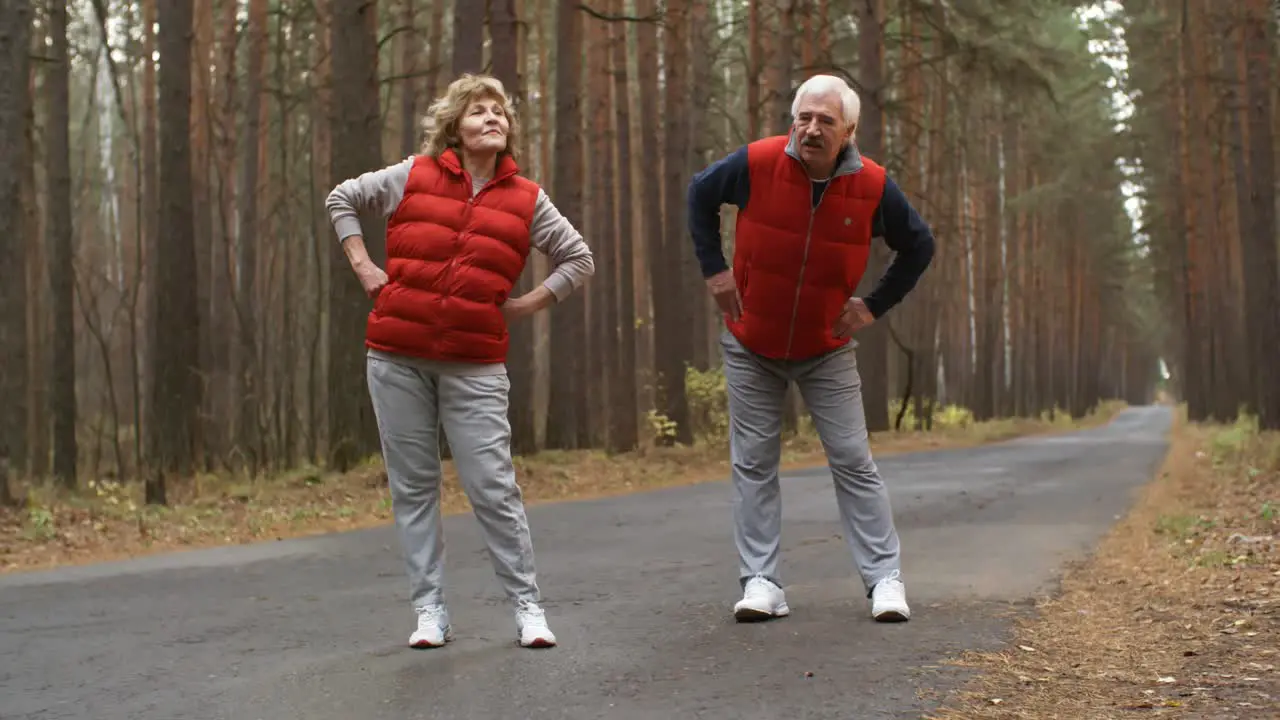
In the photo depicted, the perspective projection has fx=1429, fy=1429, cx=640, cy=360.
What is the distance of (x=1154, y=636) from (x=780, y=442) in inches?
70.0

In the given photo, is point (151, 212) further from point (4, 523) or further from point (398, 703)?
point (398, 703)

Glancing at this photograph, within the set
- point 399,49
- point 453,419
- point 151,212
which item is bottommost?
point 453,419

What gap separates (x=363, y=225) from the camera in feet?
50.5

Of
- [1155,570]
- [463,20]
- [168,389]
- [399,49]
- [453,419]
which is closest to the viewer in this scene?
[453,419]

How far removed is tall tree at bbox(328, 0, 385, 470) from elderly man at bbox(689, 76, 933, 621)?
32.0ft

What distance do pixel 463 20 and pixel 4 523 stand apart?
7856 mm

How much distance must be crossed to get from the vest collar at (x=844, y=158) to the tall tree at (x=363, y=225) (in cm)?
1022

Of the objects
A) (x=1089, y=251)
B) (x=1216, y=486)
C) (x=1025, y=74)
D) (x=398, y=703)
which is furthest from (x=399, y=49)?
(x=1089, y=251)

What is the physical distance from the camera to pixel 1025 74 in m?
26.9

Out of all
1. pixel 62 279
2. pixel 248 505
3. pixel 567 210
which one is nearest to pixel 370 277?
pixel 248 505

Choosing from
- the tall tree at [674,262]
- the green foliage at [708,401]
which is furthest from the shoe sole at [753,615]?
the green foliage at [708,401]

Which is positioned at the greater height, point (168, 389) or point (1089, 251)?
point (1089, 251)

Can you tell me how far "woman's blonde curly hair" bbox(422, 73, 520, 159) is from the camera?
219 inches

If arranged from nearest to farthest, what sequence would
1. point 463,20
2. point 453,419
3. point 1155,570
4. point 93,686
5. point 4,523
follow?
point 93,686, point 453,419, point 1155,570, point 4,523, point 463,20
